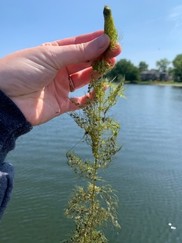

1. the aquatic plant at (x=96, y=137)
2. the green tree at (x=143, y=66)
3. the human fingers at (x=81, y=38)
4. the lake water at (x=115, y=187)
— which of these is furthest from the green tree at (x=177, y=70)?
the human fingers at (x=81, y=38)

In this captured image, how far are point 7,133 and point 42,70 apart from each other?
873 mm

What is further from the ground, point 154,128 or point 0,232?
point 0,232

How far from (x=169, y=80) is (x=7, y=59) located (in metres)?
154

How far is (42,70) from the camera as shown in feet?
10.1

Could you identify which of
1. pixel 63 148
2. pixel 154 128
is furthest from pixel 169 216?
pixel 154 128

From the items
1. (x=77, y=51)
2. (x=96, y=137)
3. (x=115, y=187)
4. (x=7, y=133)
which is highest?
(x=77, y=51)

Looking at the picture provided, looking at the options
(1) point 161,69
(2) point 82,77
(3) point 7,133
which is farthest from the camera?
(1) point 161,69

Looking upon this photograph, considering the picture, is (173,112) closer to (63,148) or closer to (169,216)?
(63,148)

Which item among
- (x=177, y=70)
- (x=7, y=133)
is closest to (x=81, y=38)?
(x=7, y=133)

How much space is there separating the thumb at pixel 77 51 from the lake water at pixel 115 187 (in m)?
4.98

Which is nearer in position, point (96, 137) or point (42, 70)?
point (42, 70)

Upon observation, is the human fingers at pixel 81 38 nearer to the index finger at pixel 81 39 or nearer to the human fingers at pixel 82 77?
the index finger at pixel 81 39

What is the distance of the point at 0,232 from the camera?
36.6 ft

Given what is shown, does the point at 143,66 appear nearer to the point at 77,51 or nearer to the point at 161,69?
the point at 161,69
